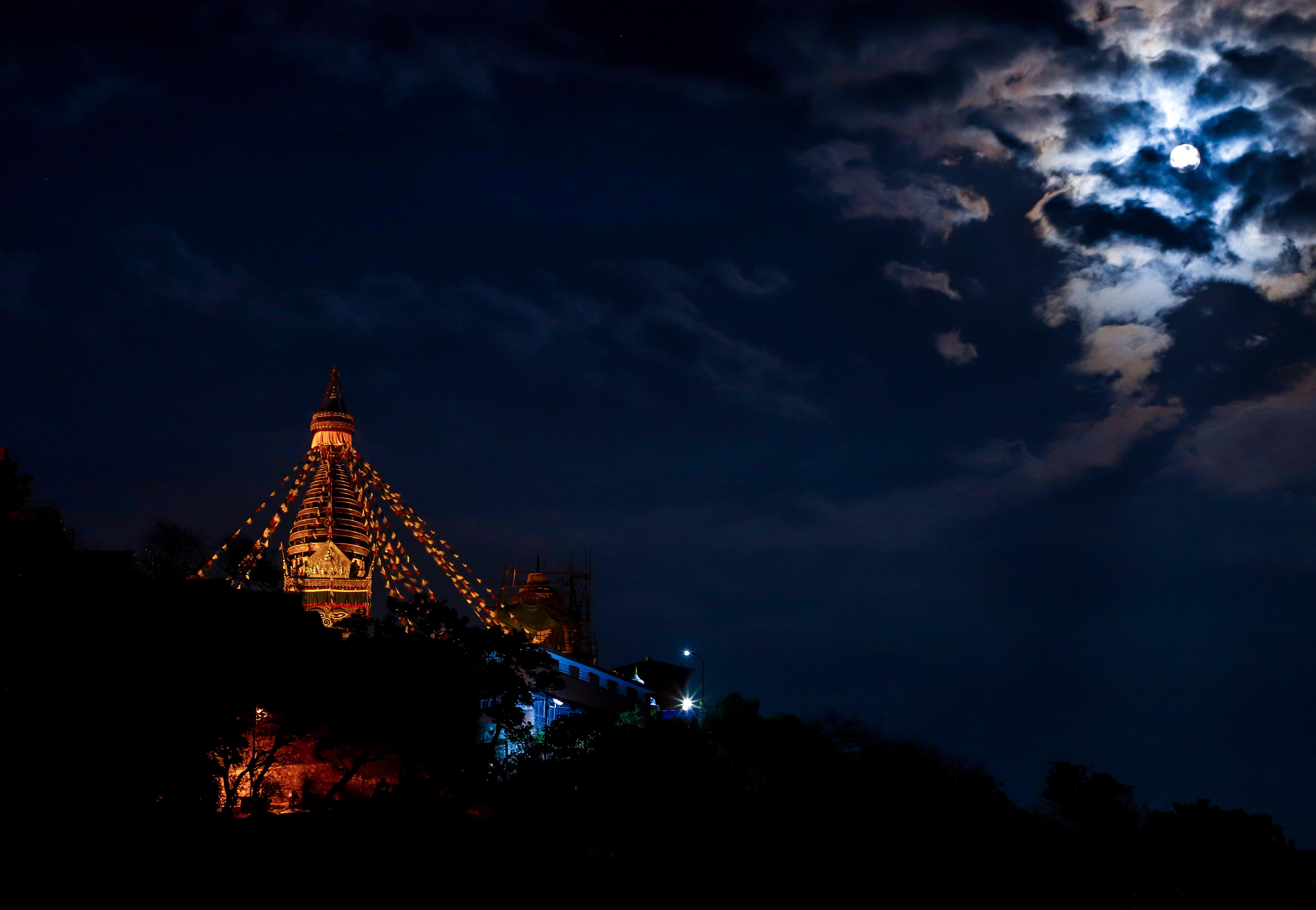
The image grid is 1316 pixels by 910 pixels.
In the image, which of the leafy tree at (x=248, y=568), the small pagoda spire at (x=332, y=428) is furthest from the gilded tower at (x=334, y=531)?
the leafy tree at (x=248, y=568)

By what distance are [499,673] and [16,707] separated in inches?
674

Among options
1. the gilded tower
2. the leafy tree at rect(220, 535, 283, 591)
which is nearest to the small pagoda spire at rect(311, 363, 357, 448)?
the gilded tower

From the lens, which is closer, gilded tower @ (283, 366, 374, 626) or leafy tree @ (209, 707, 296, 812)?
leafy tree @ (209, 707, 296, 812)

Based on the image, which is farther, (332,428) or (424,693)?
(332,428)

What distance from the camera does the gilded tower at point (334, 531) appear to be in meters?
93.7

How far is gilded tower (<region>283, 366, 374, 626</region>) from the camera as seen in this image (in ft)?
307

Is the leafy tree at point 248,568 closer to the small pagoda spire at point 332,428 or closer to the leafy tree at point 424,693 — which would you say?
the leafy tree at point 424,693

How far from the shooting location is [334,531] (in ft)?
312

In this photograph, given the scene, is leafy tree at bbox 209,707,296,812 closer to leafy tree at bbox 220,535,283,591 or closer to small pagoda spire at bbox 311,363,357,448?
leafy tree at bbox 220,535,283,591

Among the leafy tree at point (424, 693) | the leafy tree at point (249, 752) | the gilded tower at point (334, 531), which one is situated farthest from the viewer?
the gilded tower at point (334, 531)

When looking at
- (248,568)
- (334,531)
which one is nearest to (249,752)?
(248,568)

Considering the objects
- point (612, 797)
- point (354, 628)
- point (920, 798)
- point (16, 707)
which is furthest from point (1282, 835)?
point (16, 707)

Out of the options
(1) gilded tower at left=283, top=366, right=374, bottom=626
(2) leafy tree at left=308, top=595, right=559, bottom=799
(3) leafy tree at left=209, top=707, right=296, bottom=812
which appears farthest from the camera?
(1) gilded tower at left=283, top=366, right=374, bottom=626

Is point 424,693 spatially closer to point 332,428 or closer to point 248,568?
point 248,568
